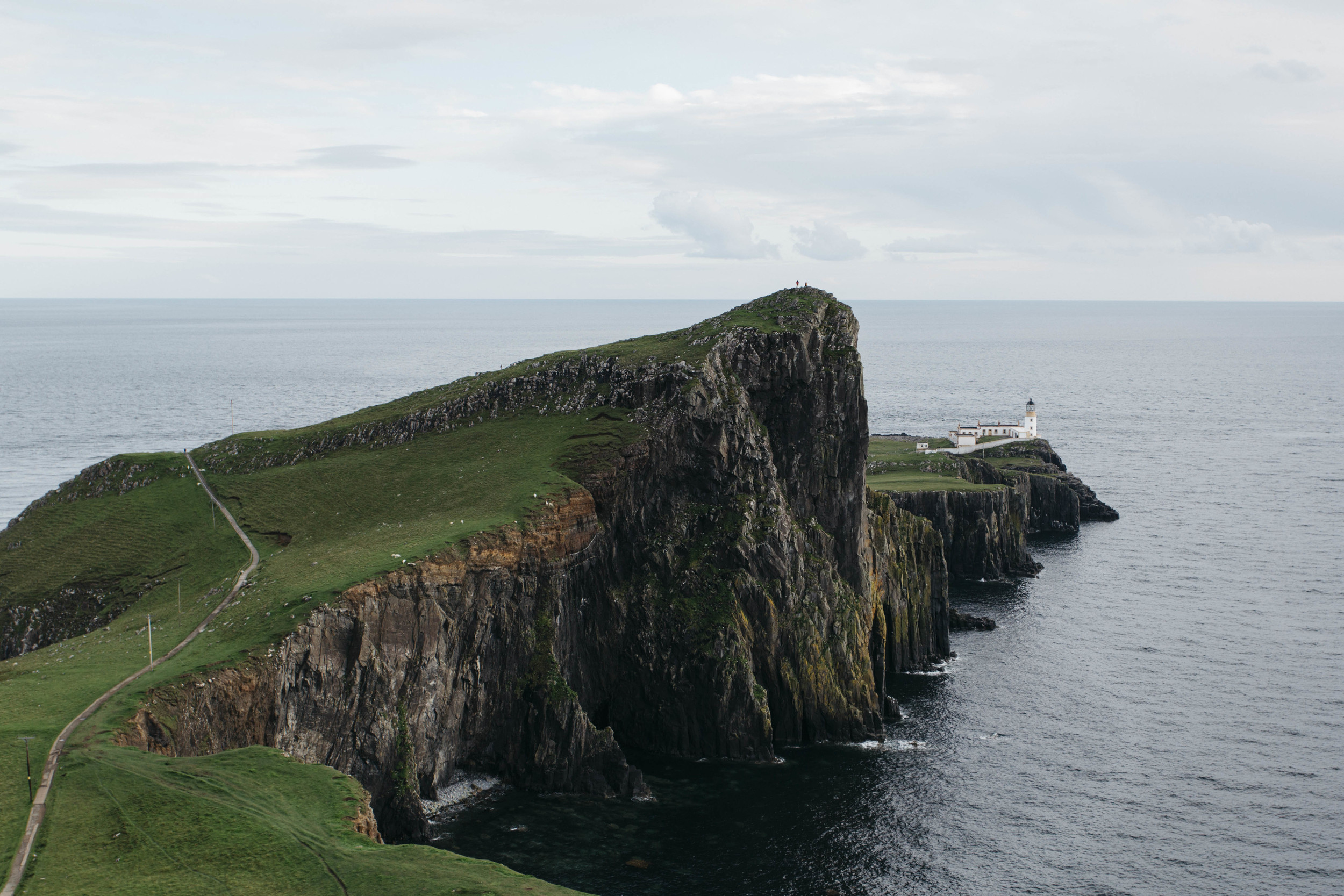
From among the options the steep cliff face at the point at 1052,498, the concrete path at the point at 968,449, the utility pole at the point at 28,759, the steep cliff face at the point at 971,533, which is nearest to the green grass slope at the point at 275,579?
the utility pole at the point at 28,759

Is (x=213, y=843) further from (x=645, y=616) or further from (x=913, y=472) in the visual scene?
(x=913, y=472)

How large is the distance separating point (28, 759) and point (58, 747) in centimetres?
228

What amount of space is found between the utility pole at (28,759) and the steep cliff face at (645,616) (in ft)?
18.2

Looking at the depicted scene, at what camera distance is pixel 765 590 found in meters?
83.9

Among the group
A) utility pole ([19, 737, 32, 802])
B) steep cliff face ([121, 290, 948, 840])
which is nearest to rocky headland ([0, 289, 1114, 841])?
steep cliff face ([121, 290, 948, 840])

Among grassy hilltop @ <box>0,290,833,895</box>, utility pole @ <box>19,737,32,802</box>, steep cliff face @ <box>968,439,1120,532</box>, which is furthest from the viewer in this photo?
steep cliff face @ <box>968,439,1120,532</box>

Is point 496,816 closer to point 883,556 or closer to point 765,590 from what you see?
point 765,590

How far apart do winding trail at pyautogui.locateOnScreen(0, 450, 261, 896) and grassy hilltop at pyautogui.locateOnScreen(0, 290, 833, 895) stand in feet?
1.23

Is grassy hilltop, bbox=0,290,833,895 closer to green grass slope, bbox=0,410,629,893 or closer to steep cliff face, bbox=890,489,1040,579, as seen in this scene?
green grass slope, bbox=0,410,629,893

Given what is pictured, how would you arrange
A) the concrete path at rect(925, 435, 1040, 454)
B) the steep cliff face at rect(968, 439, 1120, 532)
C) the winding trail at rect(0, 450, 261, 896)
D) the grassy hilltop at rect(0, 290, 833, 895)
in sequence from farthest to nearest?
the concrete path at rect(925, 435, 1040, 454), the steep cliff face at rect(968, 439, 1120, 532), the grassy hilltop at rect(0, 290, 833, 895), the winding trail at rect(0, 450, 261, 896)

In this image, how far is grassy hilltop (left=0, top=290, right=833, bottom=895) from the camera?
4231cm

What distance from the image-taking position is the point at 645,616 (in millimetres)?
81625

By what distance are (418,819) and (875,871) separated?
2639cm

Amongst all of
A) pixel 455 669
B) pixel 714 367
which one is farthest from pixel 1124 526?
pixel 455 669
